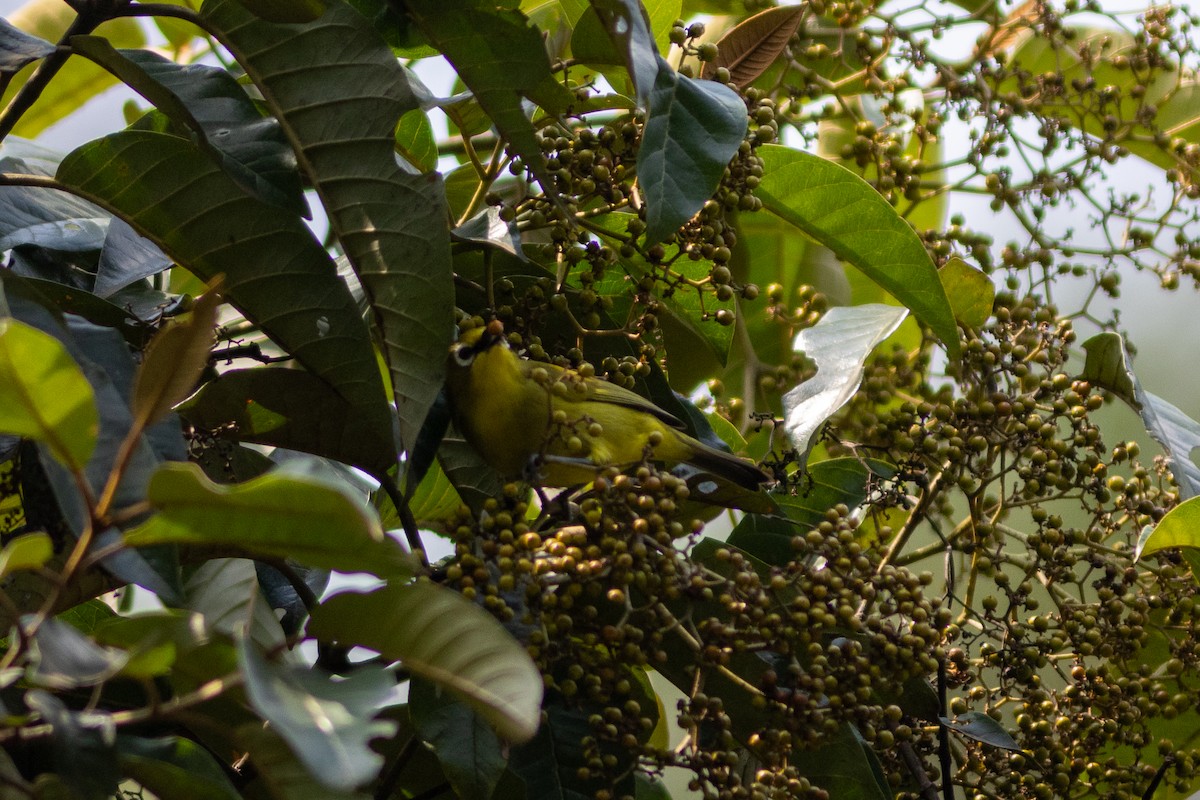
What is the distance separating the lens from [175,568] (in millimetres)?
1095

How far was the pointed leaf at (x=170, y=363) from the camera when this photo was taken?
91 centimetres

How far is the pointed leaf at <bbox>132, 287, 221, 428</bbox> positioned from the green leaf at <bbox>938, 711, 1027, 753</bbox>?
→ 1045 mm

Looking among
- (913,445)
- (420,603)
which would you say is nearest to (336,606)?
(420,603)

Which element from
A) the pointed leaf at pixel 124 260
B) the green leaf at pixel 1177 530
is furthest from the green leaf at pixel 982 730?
the pointed leaf at pixel 124 260

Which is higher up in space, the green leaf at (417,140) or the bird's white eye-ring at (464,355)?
the green leaf at (417,140)

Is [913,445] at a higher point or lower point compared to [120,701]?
higher

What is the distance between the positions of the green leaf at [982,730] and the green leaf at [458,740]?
23.5 inches

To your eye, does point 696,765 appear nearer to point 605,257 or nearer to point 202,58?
point 605,257

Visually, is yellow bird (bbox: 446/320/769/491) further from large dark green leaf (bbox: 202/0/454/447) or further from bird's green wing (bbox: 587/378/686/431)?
→ large dark green leaf (bbox: 202/0/454/447)

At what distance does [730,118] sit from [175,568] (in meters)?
0.78

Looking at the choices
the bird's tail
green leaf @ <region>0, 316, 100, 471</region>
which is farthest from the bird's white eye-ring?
green leaf @ <region>0, 316, 100, 471</region>

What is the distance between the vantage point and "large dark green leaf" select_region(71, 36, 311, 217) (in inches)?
52.7

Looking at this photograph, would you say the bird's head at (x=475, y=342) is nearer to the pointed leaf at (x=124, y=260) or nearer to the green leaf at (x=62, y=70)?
the pointed leaf at (x=124, y=260)

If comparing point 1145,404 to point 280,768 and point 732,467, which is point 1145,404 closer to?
point 732,467
